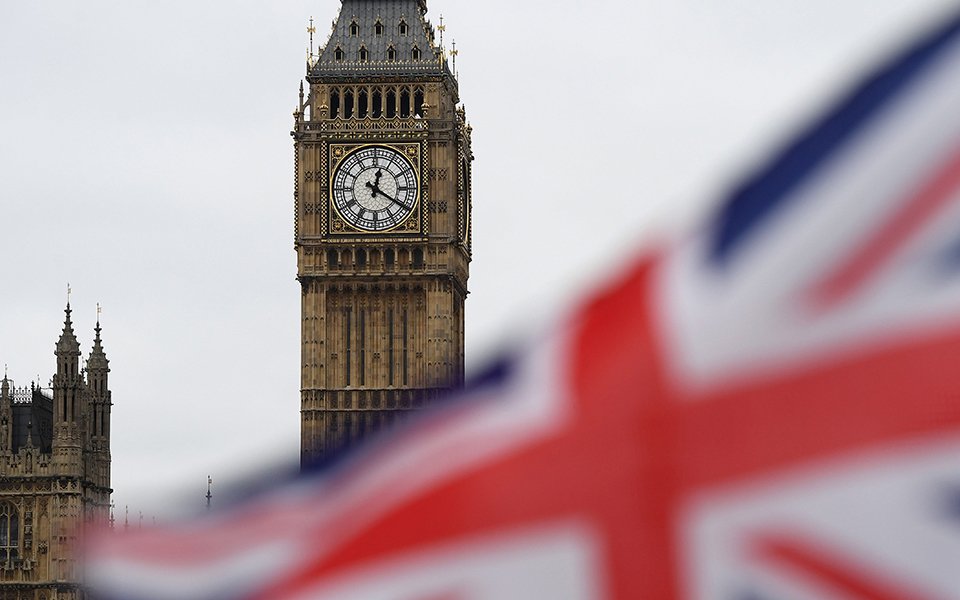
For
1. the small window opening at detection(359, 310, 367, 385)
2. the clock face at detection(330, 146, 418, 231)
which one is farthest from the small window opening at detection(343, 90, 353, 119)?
the small window opening at detection(359, 310, 367, 385)

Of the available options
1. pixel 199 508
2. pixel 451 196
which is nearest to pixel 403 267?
pixel 451 196

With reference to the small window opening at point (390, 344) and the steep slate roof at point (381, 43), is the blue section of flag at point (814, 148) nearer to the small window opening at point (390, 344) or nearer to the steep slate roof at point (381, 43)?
the small window opening at point (390, 344)

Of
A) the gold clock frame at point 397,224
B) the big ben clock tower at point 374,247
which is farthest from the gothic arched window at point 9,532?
the gold clock frame at point 397,224

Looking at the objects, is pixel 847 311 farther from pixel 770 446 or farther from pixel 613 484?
pixel 613 484

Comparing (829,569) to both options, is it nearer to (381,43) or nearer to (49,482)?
(49,482)

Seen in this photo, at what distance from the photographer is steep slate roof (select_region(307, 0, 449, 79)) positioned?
85625 mm

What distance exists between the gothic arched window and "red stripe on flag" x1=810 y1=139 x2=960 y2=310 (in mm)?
57892

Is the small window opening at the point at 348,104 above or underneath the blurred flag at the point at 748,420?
above

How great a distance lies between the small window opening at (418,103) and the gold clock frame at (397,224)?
7.43ft

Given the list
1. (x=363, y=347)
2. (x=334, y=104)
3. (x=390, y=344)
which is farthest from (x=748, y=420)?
(x=334, y=104)

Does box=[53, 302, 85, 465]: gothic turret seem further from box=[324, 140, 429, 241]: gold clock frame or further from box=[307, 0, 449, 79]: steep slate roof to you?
box=[307, 0, 449, 79]: steep slate roof

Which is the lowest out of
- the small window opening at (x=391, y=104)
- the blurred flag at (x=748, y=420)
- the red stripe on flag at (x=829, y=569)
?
the red stripe on flag at (x=829, y=569)

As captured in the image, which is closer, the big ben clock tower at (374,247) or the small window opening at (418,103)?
the big ben clock tower at (374,247)

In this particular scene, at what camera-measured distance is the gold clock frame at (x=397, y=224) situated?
83312mm
